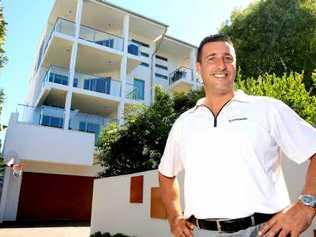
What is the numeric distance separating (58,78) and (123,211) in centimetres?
1220

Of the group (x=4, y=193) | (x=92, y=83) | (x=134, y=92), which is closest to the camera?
(x=4, y=193)

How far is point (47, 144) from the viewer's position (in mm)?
16250

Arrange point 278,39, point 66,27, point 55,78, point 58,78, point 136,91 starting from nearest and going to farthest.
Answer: point 278,39
point 55,78
point 58,78
point 66,27
point 136,91

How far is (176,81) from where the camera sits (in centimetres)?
2331

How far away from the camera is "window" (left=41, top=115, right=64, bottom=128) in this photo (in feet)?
57.1

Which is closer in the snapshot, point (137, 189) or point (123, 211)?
point (137, 189)

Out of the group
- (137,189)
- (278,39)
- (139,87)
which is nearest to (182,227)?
(137,189)

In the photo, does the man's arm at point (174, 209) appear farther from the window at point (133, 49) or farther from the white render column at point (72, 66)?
the window at point (133, 49)

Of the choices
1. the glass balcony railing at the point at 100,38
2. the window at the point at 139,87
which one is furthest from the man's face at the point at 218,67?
the window at the point at 139,87

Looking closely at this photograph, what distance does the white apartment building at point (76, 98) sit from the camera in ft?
54.0

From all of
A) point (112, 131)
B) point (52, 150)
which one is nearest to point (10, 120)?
point (52, 150)

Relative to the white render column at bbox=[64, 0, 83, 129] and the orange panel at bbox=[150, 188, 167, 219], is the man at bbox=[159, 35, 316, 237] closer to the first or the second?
the orange panel at bbox=[150, 188, 167, 219]

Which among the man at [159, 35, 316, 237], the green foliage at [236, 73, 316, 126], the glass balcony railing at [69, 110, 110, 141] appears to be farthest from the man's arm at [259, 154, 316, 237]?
the glass balcony railing at [69, 110, 110, 141]

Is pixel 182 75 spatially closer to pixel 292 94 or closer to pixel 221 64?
pixel 292 94
